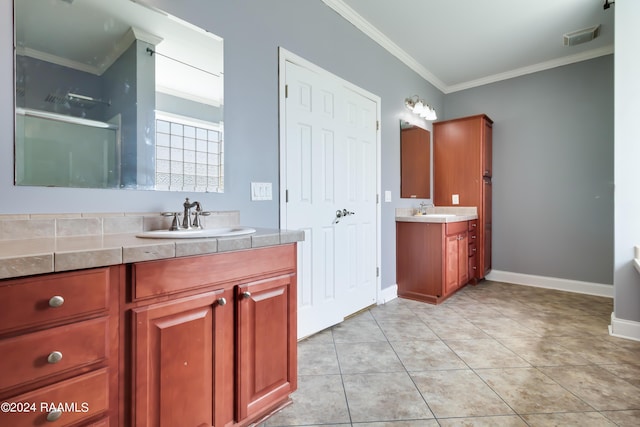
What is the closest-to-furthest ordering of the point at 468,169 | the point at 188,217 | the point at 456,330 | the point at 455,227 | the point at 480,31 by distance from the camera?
the point at 188,217 → the point at 456,330 → the point at 480,31 → the point at 455,227 → the point at 468,169

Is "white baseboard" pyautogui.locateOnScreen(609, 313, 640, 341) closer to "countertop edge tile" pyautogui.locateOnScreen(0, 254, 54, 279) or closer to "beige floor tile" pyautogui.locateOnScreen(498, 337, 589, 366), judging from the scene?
"beige floor tile" pyautogui.locateOnScreen(498, 337, 589, 366)

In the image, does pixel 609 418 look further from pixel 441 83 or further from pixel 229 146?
pixel 441 83

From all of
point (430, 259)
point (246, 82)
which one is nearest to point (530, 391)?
point (430, 259)

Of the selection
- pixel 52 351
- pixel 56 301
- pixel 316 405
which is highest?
pixel 56 301

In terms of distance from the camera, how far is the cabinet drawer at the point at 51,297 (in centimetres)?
68

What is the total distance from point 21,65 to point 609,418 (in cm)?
288

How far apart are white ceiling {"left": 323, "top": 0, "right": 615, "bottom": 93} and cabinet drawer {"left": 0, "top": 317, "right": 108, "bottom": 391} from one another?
8.67 feet

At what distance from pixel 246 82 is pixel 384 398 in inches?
76.6

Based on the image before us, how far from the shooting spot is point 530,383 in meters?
1.61

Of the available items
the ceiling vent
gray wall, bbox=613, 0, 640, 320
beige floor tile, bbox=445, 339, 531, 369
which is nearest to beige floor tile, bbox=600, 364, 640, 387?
beige floor tile, bbox=445, 339, 531, 369

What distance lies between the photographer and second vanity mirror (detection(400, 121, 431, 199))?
335 centimetres

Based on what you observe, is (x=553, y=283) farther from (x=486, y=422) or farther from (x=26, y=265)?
(x=26, y=265)

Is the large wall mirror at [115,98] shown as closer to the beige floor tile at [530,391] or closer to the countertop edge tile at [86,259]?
the countertop edge tile at [86,259]

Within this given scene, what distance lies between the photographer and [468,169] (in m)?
3.65
